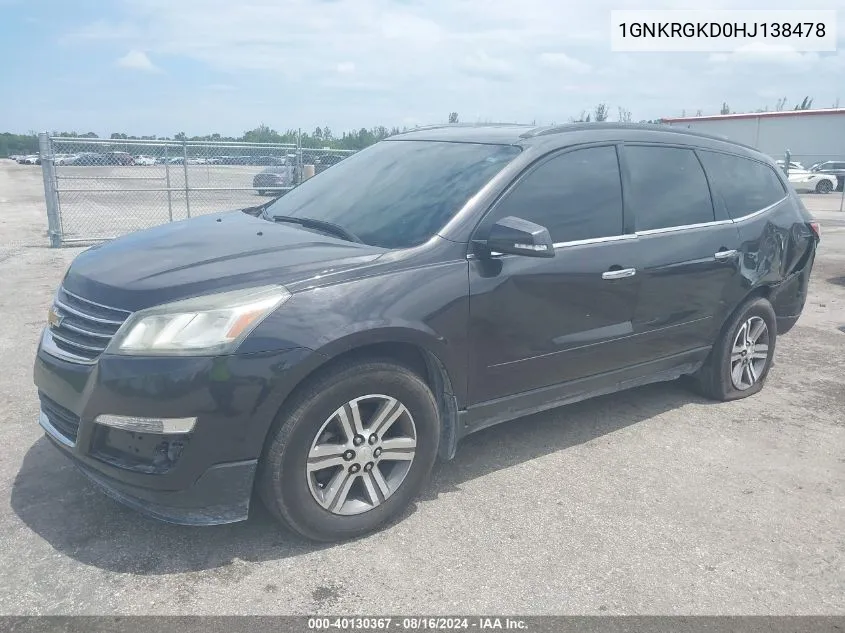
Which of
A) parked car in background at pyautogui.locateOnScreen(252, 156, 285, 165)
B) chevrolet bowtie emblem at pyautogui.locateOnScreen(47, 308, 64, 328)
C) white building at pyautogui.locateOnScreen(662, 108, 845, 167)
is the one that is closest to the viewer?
chevrolet bowtie emblem at pyautogui.locateOnScreen(47, 308, 64, 328)

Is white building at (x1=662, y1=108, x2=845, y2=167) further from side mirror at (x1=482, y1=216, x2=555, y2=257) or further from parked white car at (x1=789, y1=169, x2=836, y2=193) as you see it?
side mirror at (x1=482, y1=216, x2=555, y2=257)

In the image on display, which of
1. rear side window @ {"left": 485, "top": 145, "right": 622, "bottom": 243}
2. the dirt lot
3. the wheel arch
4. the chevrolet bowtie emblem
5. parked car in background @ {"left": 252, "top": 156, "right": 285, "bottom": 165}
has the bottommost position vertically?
the dirt lot

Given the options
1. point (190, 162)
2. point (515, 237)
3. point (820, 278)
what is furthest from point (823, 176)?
point (515, 237)

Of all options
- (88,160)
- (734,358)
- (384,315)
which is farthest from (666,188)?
(88,160)

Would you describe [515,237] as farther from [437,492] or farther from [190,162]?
[190,162]

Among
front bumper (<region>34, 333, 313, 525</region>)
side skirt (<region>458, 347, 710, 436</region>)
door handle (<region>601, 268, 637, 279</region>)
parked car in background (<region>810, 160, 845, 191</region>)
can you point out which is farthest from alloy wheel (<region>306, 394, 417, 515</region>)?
parked car in background (<region>810, 160, 845, 191</region>)

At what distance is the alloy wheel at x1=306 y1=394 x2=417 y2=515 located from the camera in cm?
305

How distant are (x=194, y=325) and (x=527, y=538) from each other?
173 cm

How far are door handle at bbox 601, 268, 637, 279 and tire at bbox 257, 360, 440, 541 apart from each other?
1299mm

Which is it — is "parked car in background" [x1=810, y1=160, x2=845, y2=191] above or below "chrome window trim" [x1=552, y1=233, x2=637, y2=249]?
above

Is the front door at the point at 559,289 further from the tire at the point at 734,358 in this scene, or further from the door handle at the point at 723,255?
the tire at the point at 734,358

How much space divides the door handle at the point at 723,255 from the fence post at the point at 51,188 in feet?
33.0

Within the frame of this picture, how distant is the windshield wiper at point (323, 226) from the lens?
3.58 metres

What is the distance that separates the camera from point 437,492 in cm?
365
